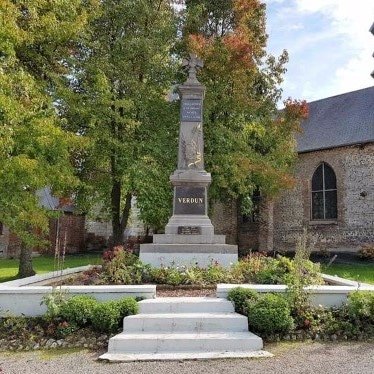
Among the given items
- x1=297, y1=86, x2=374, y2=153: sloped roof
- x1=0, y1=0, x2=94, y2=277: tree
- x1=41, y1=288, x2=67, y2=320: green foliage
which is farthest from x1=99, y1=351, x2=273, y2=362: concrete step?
x1=297, y1=86, x2=374, y2=153: sloped roof

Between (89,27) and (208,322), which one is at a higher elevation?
(89,27)

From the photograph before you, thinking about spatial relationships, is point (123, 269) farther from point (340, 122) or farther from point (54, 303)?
point (340, 122)

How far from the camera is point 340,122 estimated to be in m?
22.5

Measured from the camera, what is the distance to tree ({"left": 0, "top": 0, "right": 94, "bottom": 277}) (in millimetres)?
8852

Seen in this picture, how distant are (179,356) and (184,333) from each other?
2.07 ft

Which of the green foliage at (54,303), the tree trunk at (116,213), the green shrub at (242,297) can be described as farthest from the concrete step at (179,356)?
the tree trunk at (116,213)

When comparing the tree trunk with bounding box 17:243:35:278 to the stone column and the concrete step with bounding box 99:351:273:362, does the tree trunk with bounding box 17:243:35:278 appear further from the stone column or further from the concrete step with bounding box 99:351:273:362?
the concrete step with bounding box 99:351:273:362

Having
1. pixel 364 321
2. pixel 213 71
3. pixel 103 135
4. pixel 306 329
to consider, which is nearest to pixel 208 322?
pixel 306 329

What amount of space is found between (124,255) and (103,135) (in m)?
5.91

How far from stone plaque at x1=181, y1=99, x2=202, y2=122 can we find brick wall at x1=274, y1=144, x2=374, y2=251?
34.0 ft

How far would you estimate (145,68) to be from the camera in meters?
16.1

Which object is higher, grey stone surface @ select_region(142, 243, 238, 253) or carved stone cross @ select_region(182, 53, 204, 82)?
carved stone cross @ select_region(182, 53, 204, 82)

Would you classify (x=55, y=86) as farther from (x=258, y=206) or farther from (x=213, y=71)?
(x=258, y=206)

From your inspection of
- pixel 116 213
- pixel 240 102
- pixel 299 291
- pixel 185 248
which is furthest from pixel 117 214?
pixel 299 291
